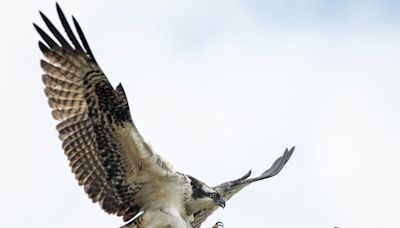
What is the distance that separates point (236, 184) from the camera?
53.5ft

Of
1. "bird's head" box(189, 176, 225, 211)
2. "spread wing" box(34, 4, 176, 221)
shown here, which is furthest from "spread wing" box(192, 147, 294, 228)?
"spread wing" box(34, 4, 176, 221)

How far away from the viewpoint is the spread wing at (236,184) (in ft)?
51.2

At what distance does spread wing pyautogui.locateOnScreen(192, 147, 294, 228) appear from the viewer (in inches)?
614

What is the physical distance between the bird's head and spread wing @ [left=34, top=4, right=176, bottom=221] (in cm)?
32

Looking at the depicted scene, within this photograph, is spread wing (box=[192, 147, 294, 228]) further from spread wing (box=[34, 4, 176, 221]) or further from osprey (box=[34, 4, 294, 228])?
spread wing (box=[34, 4, 176, 221])

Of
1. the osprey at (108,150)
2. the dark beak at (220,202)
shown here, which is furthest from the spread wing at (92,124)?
the dark beak at (220,202)

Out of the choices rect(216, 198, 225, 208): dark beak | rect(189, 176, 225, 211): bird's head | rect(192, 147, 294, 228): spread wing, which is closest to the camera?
rect(189, 176, 225, 211): bird's head

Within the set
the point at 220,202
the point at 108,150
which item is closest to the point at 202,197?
the point at 220,202

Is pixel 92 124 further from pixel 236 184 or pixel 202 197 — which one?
pixel 236 184

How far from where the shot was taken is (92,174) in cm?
1506

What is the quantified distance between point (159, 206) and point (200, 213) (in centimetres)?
50

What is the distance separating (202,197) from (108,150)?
3.63 ft

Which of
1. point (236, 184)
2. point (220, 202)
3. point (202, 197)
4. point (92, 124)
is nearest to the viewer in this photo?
point (92, 124)

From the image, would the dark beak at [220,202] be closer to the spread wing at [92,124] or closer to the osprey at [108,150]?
the osprey at [108,150]
